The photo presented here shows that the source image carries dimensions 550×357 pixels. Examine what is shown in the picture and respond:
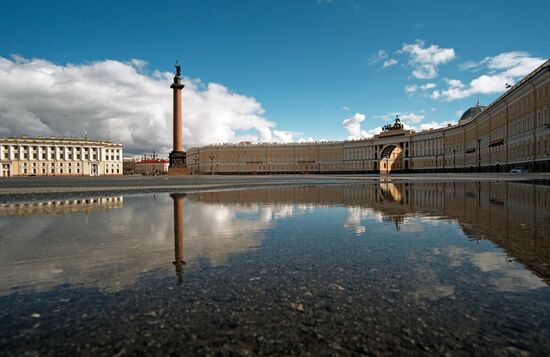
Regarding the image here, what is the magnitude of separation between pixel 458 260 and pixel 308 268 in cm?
153

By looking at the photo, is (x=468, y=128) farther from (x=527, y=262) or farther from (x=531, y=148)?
(x=527, y=262)

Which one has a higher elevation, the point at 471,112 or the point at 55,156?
the point at 471,112

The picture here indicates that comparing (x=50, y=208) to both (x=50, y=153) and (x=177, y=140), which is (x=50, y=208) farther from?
(x=50, y=153)

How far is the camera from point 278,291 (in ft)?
8.61

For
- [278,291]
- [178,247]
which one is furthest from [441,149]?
[278,291]

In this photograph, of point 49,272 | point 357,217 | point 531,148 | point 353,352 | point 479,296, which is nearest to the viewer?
point 353,352

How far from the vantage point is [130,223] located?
239 inches

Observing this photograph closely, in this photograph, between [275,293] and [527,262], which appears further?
[527,262]

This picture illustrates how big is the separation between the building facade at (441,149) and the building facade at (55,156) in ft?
121

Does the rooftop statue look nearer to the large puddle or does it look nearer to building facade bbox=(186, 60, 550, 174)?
building facade bbox=(186, 60, 550, 174)

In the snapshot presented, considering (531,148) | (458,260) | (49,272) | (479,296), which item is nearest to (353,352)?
(479,296)

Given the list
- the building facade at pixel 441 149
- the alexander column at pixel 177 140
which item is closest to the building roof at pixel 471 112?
the building facade at pixel 441 149

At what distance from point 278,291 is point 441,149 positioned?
9571 centimetres

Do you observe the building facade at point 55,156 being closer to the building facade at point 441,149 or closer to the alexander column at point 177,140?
the building facade at point 441,149
